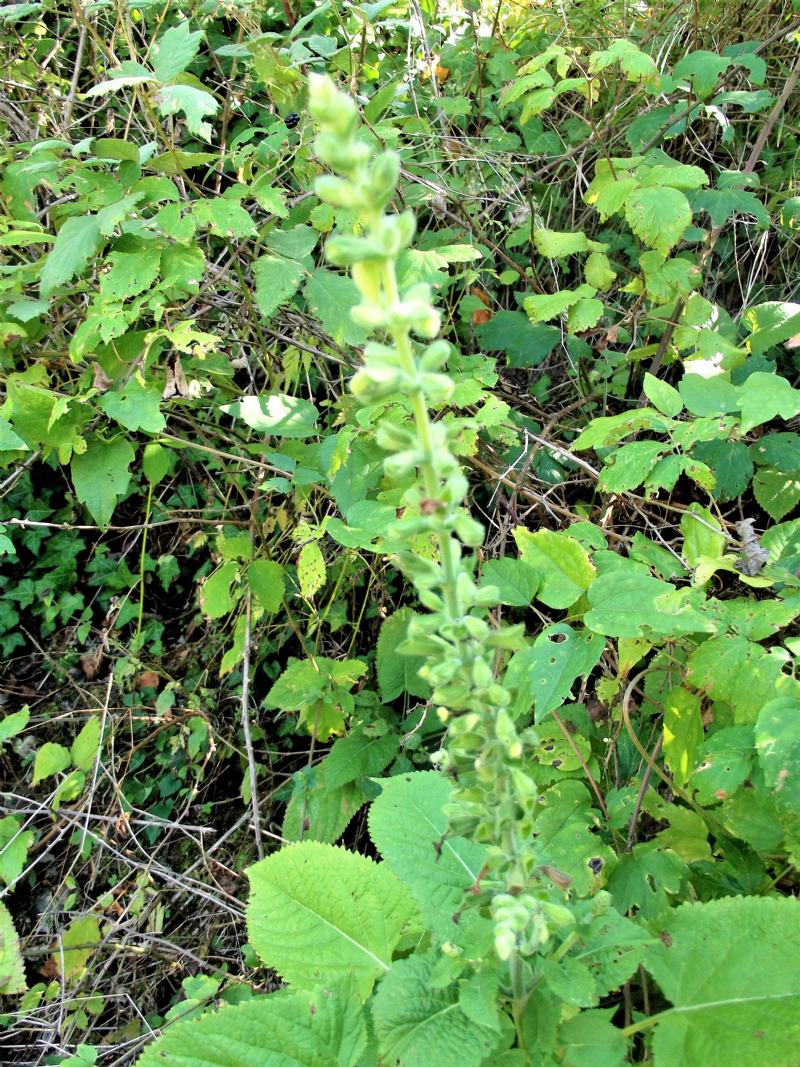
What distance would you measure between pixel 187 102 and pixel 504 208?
239cm

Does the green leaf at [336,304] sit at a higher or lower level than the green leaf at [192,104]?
lower

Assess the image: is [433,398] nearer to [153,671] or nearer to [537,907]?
[537,907]

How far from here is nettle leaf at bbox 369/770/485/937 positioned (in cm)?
162

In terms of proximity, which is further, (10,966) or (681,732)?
(10,966)

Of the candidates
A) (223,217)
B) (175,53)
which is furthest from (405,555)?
(175,53)

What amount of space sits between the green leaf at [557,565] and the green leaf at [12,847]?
2931 millimetres

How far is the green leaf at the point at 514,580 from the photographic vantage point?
2.21 metres

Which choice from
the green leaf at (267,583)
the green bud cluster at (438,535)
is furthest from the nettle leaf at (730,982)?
the green leaf at (267,583)

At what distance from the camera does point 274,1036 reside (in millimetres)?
1661

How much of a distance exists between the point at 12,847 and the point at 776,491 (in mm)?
3857

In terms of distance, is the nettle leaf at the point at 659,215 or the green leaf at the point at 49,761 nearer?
the nettle leaf at the point at 659,215

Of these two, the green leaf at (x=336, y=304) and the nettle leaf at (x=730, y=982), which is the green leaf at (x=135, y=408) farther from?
the nettle leaf at (x=730, y=982)

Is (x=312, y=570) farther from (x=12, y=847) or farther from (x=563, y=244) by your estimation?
(x=12, y=847)

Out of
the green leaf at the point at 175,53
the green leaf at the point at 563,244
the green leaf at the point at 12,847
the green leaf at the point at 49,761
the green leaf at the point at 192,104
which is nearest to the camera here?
the green leaf at the point at 192,104
